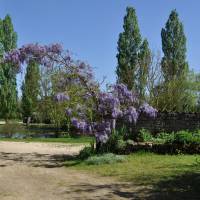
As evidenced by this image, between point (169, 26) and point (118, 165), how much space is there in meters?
33.4

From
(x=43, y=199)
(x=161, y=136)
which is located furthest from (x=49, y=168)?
(x=161, y=136)

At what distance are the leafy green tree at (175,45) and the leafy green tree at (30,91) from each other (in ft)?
40.8

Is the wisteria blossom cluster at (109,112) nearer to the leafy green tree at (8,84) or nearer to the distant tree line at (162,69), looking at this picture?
the distant tree line at (162,69)

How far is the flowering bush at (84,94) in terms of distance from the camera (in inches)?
643

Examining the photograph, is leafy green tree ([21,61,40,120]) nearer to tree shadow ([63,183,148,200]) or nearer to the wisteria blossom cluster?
the wisteria blossom cluster

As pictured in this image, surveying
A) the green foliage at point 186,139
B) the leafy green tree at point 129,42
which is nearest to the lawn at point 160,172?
the green foliage at point 186,139

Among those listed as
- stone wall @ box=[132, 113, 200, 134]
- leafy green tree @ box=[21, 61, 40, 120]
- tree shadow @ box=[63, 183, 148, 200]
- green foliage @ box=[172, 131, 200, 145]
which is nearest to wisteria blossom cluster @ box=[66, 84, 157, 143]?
green foliage @ box=[172, 131, 200, 145]

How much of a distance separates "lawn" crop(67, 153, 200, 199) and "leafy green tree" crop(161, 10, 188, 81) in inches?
1082

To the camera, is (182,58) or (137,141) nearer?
(137,141)

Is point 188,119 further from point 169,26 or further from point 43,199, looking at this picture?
point 169,26

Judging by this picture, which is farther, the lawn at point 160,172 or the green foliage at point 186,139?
A: the green foliage at point 186,139

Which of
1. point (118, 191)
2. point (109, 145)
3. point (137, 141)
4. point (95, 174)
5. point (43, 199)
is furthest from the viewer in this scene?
point (137, 141)

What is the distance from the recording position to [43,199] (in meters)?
9.26

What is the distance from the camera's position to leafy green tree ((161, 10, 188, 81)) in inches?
1703
